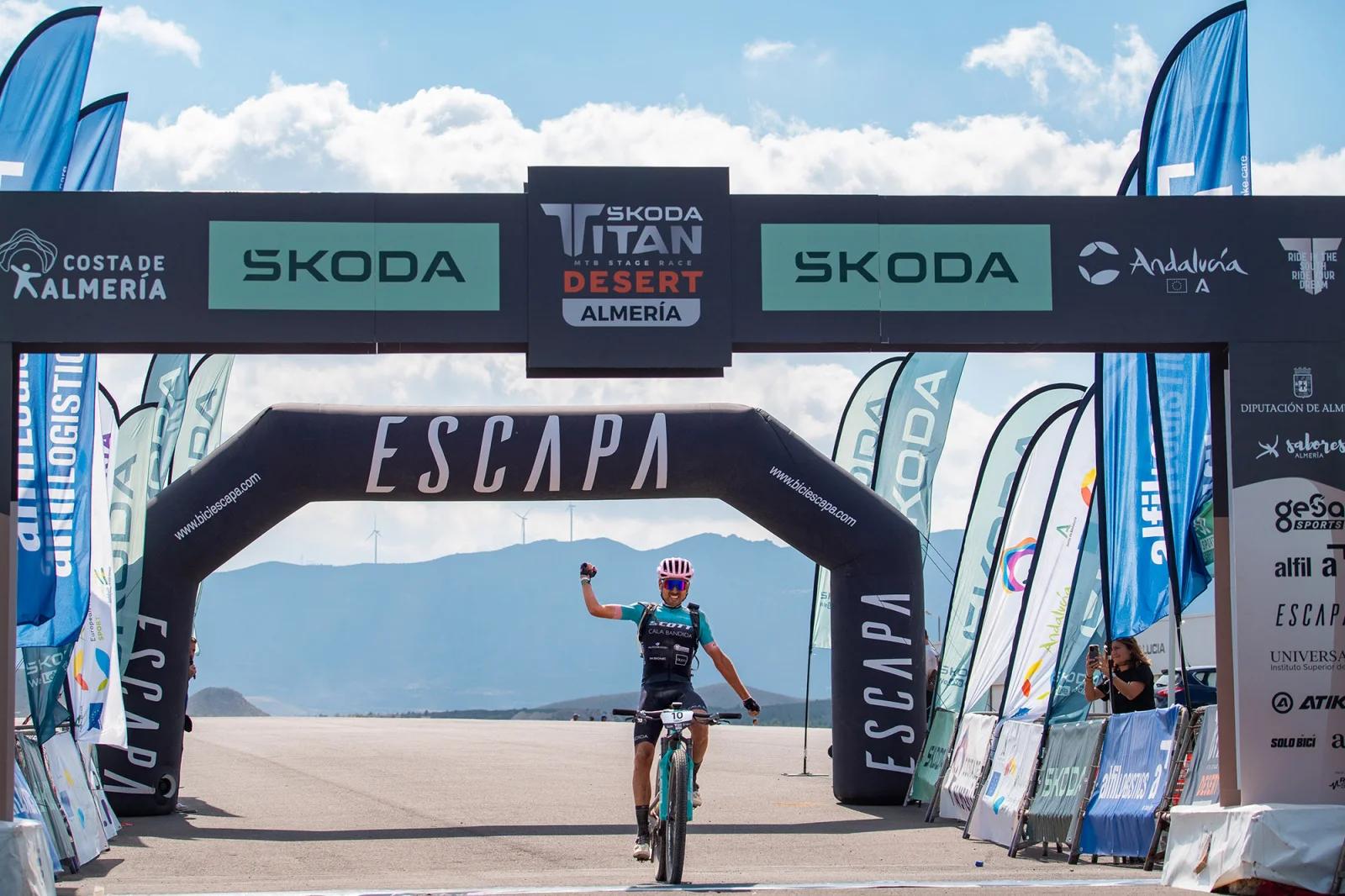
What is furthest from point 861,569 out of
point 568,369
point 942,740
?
point 568,369

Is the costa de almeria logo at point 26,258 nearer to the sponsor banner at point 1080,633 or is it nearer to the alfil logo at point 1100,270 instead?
the alfil logo at point 1100,270

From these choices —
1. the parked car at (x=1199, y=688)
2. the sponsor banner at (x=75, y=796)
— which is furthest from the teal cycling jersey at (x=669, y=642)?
the parked car at (x=1199, y=688)

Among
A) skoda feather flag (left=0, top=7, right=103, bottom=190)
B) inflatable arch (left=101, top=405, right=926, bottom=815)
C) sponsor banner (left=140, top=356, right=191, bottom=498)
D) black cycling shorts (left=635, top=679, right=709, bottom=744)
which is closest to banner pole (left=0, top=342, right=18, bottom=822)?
skoda feather flag (left=0, top=7, right=103, bottom=190)

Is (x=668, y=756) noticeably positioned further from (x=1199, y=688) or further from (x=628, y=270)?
(x=1199, y=688)

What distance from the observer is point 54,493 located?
31.7 feet

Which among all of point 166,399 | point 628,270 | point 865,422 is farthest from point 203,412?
point 628,270

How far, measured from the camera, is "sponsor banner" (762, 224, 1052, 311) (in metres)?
9.14

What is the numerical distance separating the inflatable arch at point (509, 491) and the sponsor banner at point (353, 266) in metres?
4.66

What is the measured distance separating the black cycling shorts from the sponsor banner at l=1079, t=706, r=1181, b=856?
283cm

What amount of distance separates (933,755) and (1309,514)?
5847 mm

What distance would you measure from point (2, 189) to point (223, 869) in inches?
168

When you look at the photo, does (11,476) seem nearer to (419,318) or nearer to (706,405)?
(419,318)

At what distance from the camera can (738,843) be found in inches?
450

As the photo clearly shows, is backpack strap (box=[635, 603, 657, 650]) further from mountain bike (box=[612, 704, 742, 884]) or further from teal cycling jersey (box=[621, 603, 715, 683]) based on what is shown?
mountain bike (box=[612, 704, 742, 884])
